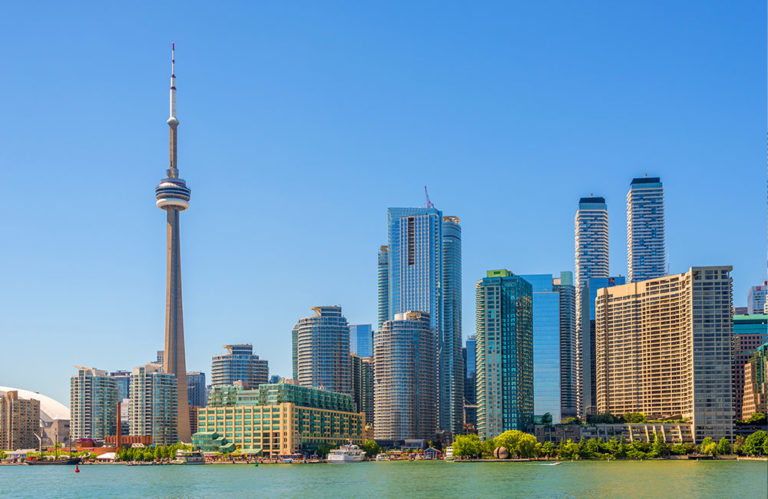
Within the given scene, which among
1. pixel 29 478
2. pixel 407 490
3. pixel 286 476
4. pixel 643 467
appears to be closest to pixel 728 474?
pixel 643 467

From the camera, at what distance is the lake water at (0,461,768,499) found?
428 feet

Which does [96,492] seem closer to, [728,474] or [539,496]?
[539,496]

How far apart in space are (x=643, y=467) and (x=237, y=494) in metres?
92.3

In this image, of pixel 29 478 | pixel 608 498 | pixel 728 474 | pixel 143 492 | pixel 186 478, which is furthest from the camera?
pixel 29 478

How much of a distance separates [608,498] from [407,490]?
33.2 metres

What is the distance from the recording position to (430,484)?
151750 millimetres

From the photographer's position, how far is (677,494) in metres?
121

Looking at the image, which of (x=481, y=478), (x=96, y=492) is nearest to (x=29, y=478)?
(x=96, y=492)

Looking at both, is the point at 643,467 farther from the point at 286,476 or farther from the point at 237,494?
the point at 237,494

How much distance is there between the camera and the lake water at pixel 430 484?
130438 millimetres

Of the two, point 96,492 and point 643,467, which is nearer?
point 96,492

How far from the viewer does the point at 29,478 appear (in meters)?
198

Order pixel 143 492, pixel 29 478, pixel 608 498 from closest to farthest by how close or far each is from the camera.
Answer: pixel 608 498, pixel 143 492, pixel 29 478

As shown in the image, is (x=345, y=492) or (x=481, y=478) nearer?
(x=345, y=492)
